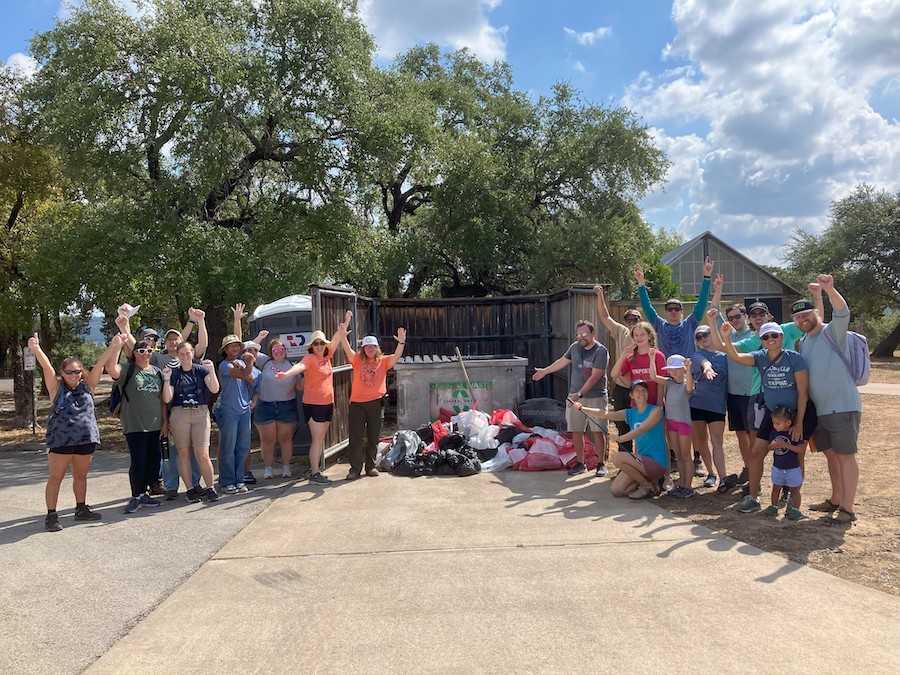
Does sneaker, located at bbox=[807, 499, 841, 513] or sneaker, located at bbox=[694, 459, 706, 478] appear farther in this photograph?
sneaker, located at bbox=[694, 459, 706, 478]

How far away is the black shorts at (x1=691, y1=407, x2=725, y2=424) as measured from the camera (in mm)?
6340

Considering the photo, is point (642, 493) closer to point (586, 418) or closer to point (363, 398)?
point (586, 418)

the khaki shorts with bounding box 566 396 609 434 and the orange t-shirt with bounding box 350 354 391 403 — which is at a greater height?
the orange t-shirt with bounding box 350 354 391 403

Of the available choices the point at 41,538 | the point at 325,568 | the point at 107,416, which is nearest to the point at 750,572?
the point at 325,568

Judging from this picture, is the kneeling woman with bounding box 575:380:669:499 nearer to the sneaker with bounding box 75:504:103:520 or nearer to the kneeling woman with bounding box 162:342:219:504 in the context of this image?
the kneeling woman with bounding box 162:342:219:504

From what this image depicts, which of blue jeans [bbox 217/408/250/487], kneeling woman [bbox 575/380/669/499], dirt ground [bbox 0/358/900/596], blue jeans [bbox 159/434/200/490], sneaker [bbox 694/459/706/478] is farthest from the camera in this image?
sneaker [bbox 694/459/706/478]

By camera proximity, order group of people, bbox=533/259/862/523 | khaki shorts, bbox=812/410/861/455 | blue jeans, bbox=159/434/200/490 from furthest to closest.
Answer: blue jeans, bbox=159/434/200/490
group of people, bbox=533/259/862/523
khaki shorts, bbox=812/410/861/455

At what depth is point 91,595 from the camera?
4219 mm

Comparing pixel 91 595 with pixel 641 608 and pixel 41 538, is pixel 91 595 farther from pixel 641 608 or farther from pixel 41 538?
pixel 641 608

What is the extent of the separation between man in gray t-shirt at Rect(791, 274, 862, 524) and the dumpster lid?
731 centimetres

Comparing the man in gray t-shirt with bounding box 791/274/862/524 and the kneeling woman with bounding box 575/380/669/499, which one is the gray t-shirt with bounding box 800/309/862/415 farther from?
the kneeling woman with bounding box 575/380/669/499

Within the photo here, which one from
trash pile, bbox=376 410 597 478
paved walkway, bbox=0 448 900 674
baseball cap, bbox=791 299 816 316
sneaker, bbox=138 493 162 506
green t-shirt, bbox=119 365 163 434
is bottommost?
paved walkway, bbox=0 448 900 674

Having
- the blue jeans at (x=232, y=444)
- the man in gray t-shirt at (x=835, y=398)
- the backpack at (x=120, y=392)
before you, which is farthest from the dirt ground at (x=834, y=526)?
the backpack at (x=120, y=392)

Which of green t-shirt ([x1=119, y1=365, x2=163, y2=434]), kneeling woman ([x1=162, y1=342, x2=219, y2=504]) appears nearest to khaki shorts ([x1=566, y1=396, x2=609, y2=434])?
kneeling woman ([x1=162, y1=342, x2=219, y2=504])
